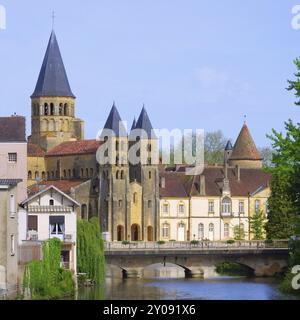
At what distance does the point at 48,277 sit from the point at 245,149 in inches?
3217

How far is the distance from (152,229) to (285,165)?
71.5 m

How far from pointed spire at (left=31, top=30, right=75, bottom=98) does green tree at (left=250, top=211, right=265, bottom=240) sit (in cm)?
2413

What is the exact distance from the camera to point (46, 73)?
136 meters

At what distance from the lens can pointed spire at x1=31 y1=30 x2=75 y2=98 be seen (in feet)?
445

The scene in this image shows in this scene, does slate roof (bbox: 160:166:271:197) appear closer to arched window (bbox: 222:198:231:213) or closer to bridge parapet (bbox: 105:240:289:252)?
arched window (bbox: 222:198:231:213)

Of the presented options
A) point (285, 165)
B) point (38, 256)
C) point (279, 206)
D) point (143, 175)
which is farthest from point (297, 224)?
point (143, 175)

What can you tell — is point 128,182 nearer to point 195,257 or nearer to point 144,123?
point 144,123

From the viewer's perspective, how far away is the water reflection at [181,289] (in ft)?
233

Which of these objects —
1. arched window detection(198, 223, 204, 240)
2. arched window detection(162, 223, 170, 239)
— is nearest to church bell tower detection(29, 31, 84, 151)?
arched window detection(162, 223, 170, 239)


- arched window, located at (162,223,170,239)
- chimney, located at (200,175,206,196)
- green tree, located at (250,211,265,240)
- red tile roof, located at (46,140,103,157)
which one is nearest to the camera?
green tree, located at (250,211,265,240)

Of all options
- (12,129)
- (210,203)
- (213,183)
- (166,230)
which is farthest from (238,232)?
(12,129)

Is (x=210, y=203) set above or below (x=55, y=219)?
above

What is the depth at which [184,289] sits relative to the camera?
80.0 m
